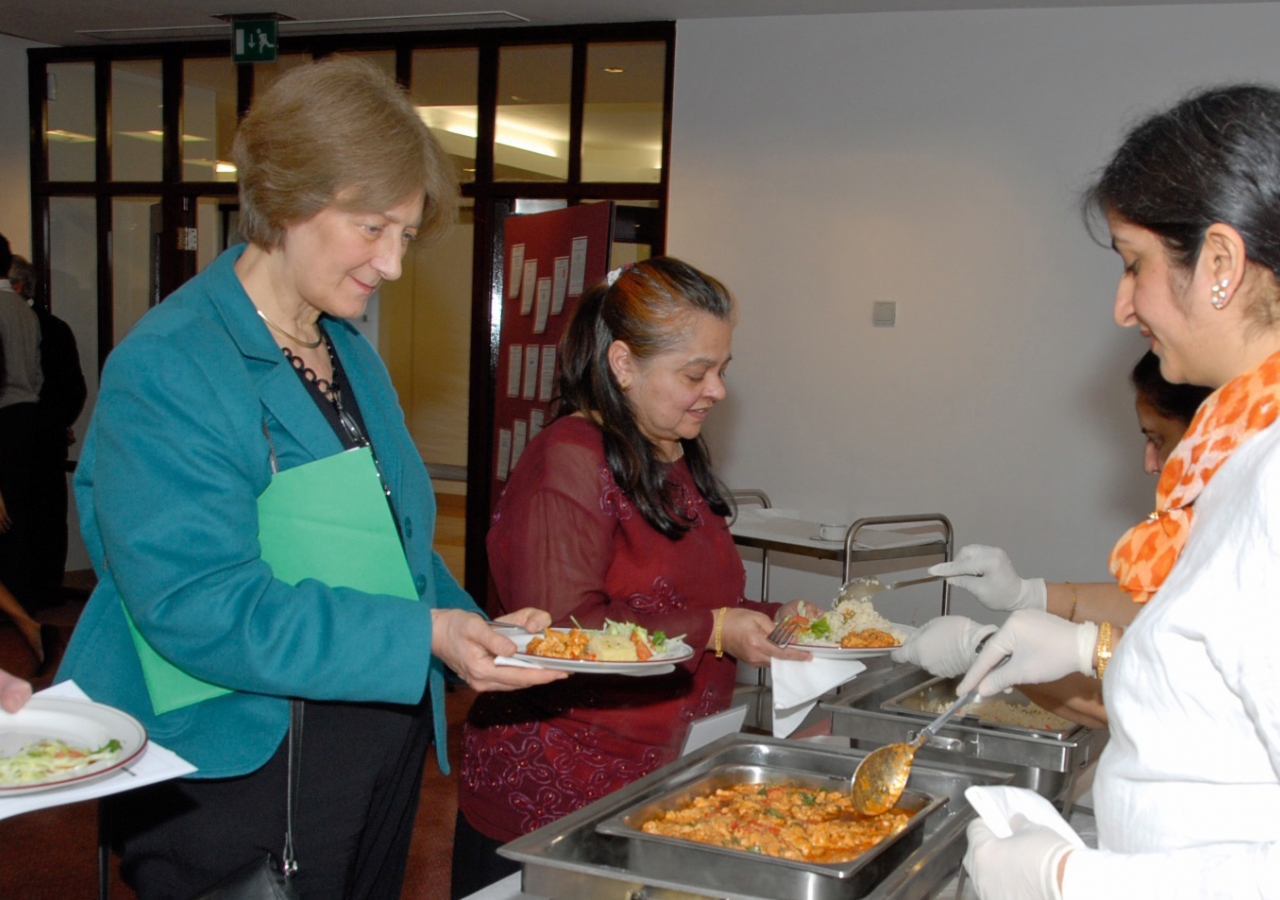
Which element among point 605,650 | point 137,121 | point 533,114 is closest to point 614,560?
point 605,650

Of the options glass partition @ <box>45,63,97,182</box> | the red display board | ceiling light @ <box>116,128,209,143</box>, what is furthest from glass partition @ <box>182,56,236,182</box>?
the red display board

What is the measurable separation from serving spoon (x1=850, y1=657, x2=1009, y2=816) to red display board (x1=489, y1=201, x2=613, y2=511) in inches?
113

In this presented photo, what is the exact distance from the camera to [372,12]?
532 cm

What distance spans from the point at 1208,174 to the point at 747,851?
78 cm

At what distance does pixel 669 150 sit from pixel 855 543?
7.24 feet

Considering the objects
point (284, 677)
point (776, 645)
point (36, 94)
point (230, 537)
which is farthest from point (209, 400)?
point (36, 94)

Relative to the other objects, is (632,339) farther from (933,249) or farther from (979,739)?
(933,249)

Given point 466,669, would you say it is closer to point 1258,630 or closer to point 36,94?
point 1258,630

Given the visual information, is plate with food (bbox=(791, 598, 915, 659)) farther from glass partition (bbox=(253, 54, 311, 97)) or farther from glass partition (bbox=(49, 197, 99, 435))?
glass partition (bbox=(49, 197, 99, 435))

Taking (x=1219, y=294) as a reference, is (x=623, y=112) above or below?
above

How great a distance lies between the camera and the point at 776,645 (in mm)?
1836

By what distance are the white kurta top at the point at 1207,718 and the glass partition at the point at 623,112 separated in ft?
15.0

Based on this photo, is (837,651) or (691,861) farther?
(837,651)

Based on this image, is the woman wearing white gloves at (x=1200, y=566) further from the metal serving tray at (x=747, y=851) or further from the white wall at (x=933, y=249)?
the white wall at (x=933, y=249)
